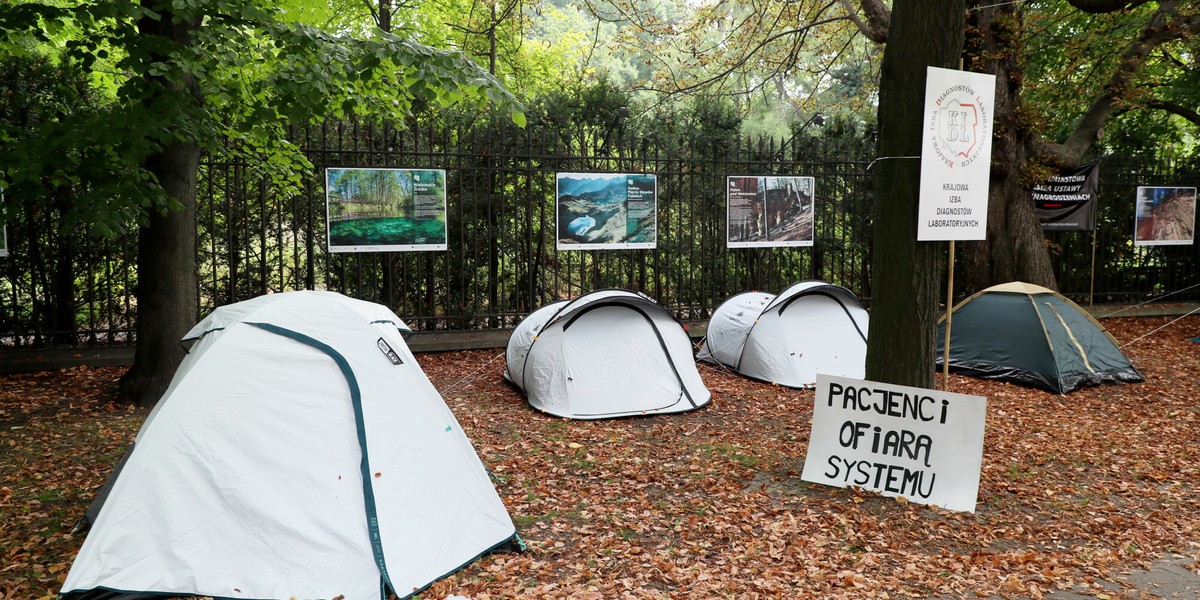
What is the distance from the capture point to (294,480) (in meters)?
3.91

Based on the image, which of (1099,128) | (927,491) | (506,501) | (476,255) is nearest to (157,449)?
(506,501)

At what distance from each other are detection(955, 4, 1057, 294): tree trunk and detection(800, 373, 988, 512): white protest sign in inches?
299

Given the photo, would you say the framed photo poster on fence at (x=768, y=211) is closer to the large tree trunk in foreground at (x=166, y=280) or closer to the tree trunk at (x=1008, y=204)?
the tree trunk at (x=1008, y=204)

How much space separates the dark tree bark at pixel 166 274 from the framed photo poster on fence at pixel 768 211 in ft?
23.3

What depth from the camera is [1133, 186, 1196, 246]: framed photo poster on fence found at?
47.0ft

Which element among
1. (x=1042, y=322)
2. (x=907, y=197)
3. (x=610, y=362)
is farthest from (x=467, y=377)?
(x=1042, y=322)

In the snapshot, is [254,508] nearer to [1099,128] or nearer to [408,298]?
[408,298]

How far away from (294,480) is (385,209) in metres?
6.37

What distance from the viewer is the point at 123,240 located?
895 cm

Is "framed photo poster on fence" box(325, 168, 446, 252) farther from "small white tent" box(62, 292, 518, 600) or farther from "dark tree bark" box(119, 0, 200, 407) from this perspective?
"small white tent" box(62, 292, 518, 600)

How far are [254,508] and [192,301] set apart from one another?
438 centimetres

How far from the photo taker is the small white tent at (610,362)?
768 centimetres

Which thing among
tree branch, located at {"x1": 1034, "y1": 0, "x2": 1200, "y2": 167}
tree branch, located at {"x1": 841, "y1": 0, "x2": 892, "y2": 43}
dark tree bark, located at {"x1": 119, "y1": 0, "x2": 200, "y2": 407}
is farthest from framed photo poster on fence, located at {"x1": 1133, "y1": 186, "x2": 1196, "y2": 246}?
dark tree bark, located at {"x1": 119, "y1": 0, "x2": 200, "y2": 407}

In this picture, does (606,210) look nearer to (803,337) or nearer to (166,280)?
(803,337)
